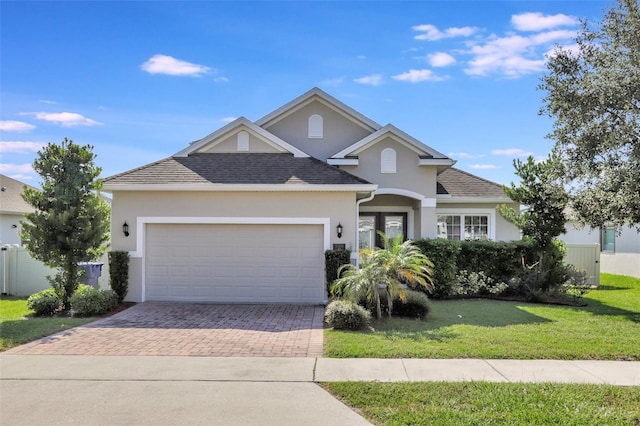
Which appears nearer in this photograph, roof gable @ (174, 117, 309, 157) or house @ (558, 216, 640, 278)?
roof gable @ (174, 117, 309, 157)

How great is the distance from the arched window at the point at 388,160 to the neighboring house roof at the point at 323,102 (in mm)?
1593

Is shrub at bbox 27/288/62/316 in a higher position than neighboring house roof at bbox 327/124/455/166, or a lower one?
lower

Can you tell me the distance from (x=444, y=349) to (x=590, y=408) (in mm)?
2640

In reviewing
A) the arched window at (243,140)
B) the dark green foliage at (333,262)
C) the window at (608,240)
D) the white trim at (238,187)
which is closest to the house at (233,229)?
the white trim at (238,187)

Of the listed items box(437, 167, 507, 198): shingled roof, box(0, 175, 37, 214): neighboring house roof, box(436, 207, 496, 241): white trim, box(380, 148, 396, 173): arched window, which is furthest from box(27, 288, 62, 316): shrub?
box(436, 207, 496, 241): white trim

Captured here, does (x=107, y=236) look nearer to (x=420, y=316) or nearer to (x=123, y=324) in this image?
(x=123, y=324)

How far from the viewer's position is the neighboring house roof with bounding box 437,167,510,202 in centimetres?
1742

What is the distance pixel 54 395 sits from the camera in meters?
5.54

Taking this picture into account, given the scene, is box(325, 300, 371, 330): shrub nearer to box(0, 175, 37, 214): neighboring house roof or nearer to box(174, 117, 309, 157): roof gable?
box(174, 117, 309, 157): roof gable

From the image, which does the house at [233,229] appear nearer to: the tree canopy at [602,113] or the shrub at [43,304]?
the shrub at [43,304]

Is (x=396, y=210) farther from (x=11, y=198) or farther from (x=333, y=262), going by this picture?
(x=11, y=198)

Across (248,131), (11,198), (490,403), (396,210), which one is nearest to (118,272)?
(248,131)

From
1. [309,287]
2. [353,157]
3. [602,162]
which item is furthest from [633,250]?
[309,287]

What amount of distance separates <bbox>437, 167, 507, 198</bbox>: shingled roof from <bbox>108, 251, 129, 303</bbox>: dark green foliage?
37.2 ft
